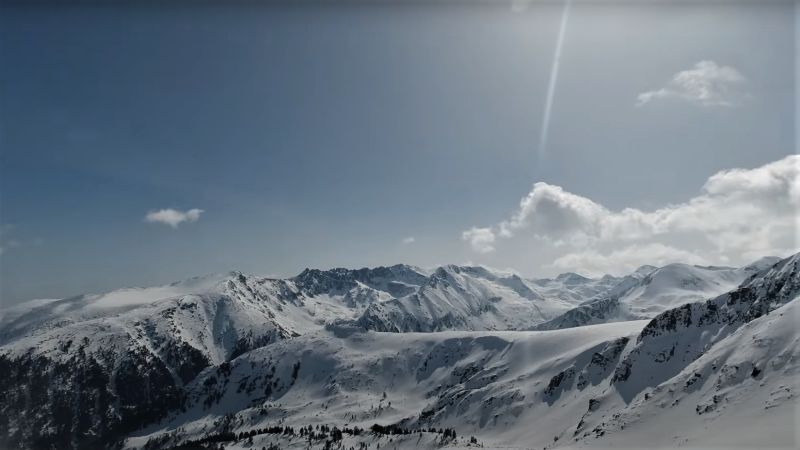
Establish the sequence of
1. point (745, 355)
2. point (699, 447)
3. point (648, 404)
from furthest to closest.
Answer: point (648, 404) < point (745, 355) < point (699, 447)

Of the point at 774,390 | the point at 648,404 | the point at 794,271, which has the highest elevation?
the point at 794,271

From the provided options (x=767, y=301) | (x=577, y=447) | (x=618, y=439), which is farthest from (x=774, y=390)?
(x=767, y=301)

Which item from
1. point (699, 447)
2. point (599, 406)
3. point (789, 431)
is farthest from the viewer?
point (599, 406)

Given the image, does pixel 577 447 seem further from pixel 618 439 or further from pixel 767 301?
pixel 767 301

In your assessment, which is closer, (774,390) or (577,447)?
(774,390)

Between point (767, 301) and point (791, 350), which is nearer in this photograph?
point (791, 350)

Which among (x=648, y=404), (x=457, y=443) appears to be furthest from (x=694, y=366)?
(x=457, y=443)

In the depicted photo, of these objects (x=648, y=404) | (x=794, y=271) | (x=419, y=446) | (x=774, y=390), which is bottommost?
(x=419, y=446)

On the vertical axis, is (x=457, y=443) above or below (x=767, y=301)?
below

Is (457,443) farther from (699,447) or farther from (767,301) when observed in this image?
(767,301)
